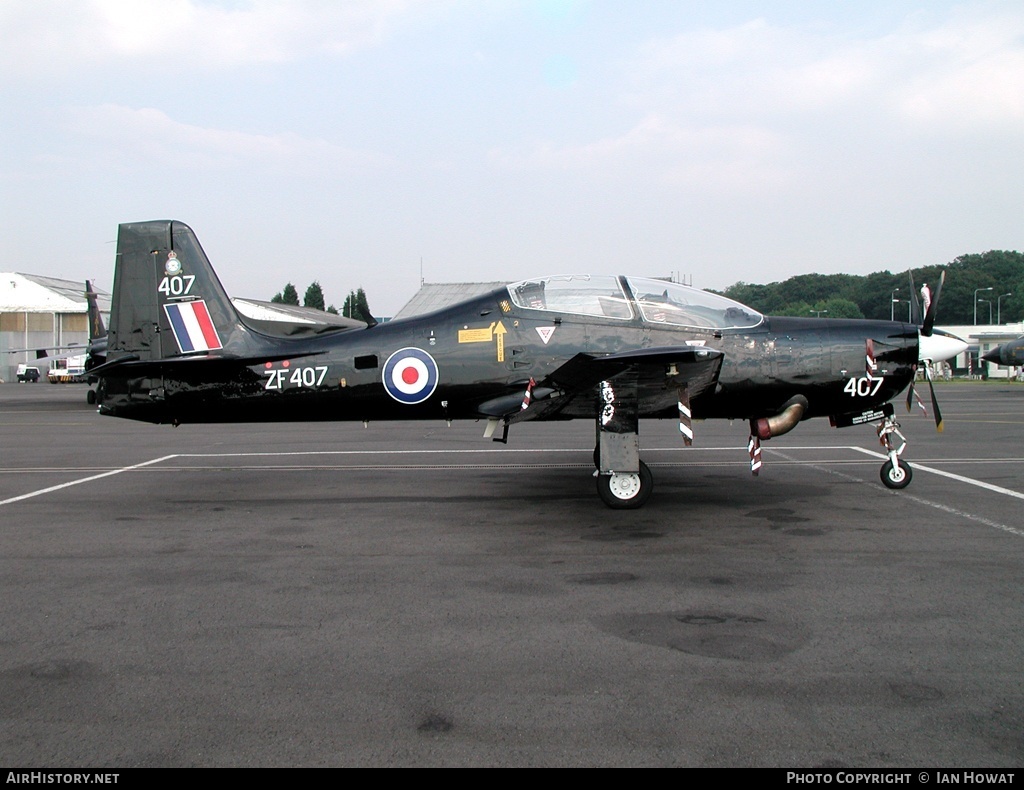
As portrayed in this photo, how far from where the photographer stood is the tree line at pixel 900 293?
92.4 meters

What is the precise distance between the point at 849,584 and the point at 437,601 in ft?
9.77

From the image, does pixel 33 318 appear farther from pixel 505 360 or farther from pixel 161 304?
pixel 505 360

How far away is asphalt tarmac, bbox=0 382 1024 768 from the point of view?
3.20 meters

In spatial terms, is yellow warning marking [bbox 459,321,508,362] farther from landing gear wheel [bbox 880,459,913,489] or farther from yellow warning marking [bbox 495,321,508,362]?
landing gear wheel [bbox 880,459,913,489]

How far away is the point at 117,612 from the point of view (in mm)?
4949

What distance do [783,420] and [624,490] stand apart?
2028mm

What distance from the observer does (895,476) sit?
29.7 ft

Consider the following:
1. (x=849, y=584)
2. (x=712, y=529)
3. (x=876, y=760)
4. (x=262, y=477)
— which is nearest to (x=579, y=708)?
(x=876, y=760)

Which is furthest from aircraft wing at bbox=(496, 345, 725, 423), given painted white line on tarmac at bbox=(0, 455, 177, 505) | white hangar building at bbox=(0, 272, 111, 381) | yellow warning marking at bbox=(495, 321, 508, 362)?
white hangar building at bbox=(0, 272, 111, 381)

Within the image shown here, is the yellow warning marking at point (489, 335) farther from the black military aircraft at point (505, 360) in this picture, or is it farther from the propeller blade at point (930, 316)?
the propeller blade at point (930, 316)

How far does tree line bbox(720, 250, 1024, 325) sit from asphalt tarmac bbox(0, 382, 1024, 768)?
276 ft

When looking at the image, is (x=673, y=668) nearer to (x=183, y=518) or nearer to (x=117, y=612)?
(x=117, y=612)

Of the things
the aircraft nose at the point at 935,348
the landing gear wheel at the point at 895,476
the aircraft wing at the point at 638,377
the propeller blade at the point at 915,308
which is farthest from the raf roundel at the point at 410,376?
the propeller blade at the point at 915,308

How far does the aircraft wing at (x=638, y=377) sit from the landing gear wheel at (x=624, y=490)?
2.74 ft
